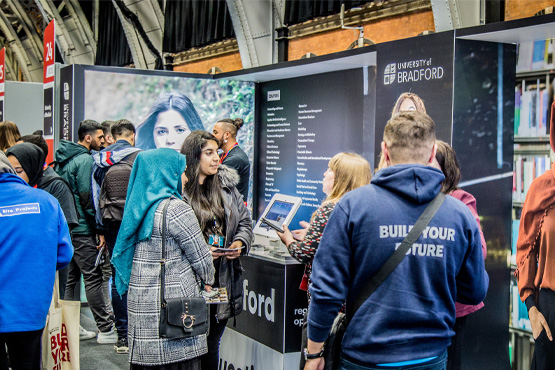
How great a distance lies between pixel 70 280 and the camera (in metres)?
5.09

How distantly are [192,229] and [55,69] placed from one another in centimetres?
395

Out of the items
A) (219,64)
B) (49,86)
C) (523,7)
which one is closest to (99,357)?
(49,86)

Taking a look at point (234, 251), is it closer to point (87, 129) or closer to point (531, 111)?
point (531, 111)

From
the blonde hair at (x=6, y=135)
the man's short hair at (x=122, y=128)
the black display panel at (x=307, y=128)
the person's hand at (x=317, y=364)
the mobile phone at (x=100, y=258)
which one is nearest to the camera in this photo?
the person's hand at (x=317, y=364)

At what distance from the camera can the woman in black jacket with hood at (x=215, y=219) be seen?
3.22 metres

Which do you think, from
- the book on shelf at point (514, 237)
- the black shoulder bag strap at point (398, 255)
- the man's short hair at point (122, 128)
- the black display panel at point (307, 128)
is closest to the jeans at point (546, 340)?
the book on shelf at point (514, 237)

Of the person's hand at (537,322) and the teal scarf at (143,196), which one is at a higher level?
the teal scarf at (143,196)

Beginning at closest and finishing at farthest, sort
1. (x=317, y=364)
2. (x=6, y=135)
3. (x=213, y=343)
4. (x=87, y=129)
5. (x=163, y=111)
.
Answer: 1. (x=317, y=364)
2. (x=213, y=343)
3. (x=6, y=135)
4. (x=87, y=129)
5. (x=163, y=111)

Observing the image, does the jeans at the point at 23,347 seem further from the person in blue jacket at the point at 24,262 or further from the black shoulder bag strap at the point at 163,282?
the black shoulder bag strap at the point at 163,282

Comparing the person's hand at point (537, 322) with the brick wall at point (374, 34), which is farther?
the brick wall at point (374, 34)

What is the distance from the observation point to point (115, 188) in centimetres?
433

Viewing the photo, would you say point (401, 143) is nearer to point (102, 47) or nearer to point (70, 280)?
point (70, 280)

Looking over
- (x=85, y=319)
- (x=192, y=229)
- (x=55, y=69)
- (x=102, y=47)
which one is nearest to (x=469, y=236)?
(x=192, y=229)

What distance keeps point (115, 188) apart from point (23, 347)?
1785 millimetres
